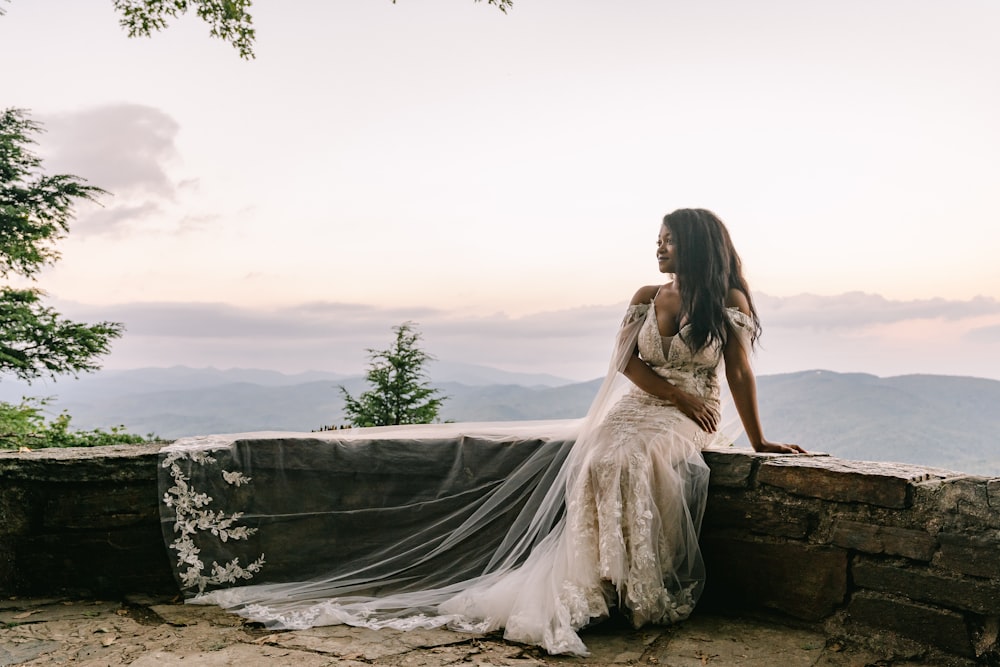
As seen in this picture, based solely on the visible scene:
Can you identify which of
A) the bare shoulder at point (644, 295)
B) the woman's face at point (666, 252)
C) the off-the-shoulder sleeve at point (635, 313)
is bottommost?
the off-the-shoulder sleeve at point (635, 313)

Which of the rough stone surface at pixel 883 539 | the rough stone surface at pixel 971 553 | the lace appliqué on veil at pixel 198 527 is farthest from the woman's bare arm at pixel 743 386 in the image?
the lace appliqué on veil at pixel 198 527

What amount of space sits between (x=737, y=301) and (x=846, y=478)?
106 centimetres

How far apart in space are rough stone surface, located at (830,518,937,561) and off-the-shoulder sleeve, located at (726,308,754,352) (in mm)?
955

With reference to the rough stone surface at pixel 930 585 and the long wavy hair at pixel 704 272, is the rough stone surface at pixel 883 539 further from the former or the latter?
the long wavy hair at pixel 704 272

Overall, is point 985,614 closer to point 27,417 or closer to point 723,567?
point 723,567

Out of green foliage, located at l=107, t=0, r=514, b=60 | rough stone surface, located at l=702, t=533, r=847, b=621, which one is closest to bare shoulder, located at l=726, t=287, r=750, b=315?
rough stone surface, located at l=702, t=533, r=847, b=621

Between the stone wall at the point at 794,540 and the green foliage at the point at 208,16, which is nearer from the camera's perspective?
the stone wall at the point at 794,540

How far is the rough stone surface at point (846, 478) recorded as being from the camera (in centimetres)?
255

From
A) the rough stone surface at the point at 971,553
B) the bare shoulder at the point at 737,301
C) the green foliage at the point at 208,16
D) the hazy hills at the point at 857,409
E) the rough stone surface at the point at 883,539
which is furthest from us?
the hazy hills at the point at 857,409

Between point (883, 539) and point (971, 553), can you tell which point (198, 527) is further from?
point (971, 553)

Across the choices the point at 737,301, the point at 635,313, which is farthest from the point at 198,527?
the point at 737,301

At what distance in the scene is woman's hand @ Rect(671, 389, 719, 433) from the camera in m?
3.30

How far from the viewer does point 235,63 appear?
8.42m

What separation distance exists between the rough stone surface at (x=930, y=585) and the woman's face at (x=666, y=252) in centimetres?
156
